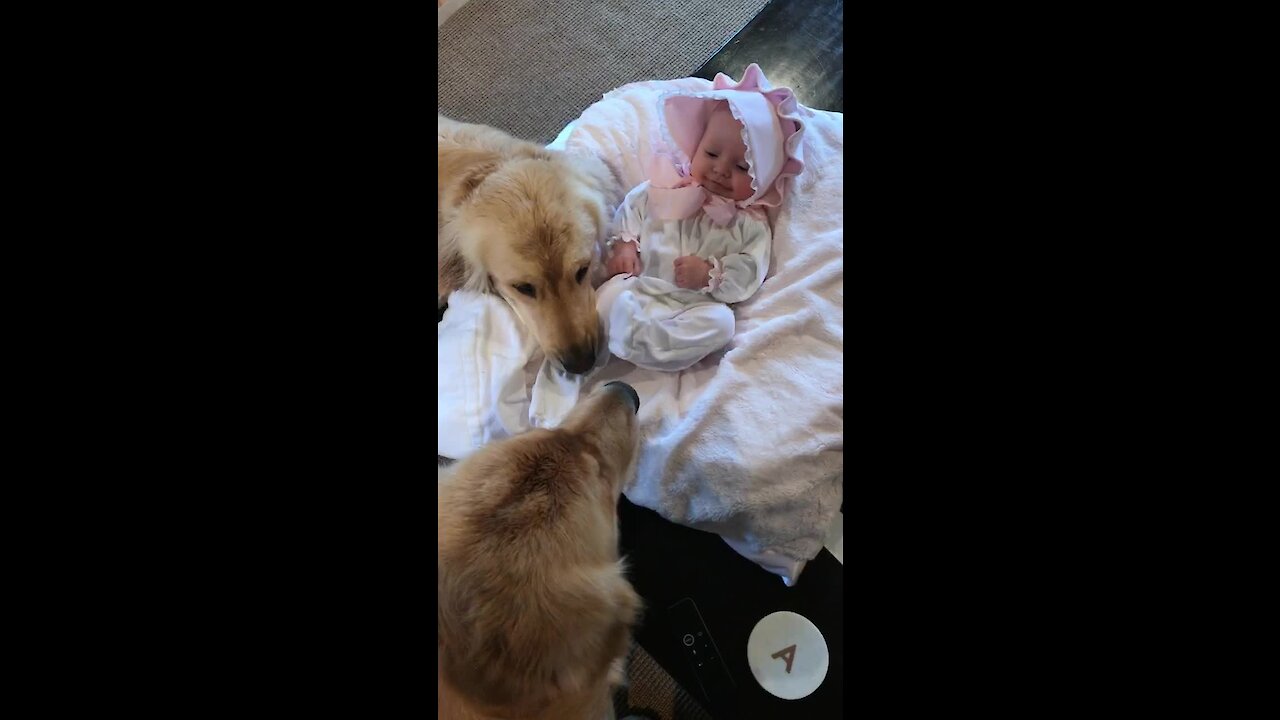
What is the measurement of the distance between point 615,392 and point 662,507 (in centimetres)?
17

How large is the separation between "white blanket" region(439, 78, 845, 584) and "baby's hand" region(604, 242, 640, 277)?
0.49ft

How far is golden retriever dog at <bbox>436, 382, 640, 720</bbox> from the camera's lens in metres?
0.63

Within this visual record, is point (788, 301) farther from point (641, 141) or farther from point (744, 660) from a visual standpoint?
point (744, 660)

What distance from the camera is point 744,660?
0.83 m

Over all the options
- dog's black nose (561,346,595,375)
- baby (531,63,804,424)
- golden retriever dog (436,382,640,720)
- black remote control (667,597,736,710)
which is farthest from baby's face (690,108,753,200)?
black remote control (667,597,736,710)

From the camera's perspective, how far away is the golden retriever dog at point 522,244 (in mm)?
883


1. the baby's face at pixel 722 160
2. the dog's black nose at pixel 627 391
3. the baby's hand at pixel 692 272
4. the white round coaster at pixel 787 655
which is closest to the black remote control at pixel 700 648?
the white round coaster at pixel 787 655

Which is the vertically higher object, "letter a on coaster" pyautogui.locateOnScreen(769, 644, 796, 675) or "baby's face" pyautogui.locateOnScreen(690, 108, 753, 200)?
"baby's face" pyautogui.locateOnScreen(690, 108, 753, 200)

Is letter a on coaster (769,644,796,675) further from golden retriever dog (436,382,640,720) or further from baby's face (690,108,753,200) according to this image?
baby's face (690,108,753,200)

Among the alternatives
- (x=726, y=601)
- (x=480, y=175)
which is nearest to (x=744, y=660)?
(x=726, y=601)

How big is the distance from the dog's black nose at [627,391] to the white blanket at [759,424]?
0.04 meters

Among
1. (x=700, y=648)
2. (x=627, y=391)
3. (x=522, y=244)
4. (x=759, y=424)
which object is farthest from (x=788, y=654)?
(x=522, y=244)

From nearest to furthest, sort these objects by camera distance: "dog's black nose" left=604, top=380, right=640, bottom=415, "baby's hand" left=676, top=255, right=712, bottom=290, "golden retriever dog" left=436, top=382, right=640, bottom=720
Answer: "golden retriever dog" left=436, top=382, right=640, bottom=720
"dog's black nose" left=604, top=380, right=640, bottom=415
"baby's hand" left=676, top=255, right=712, bottom=290
